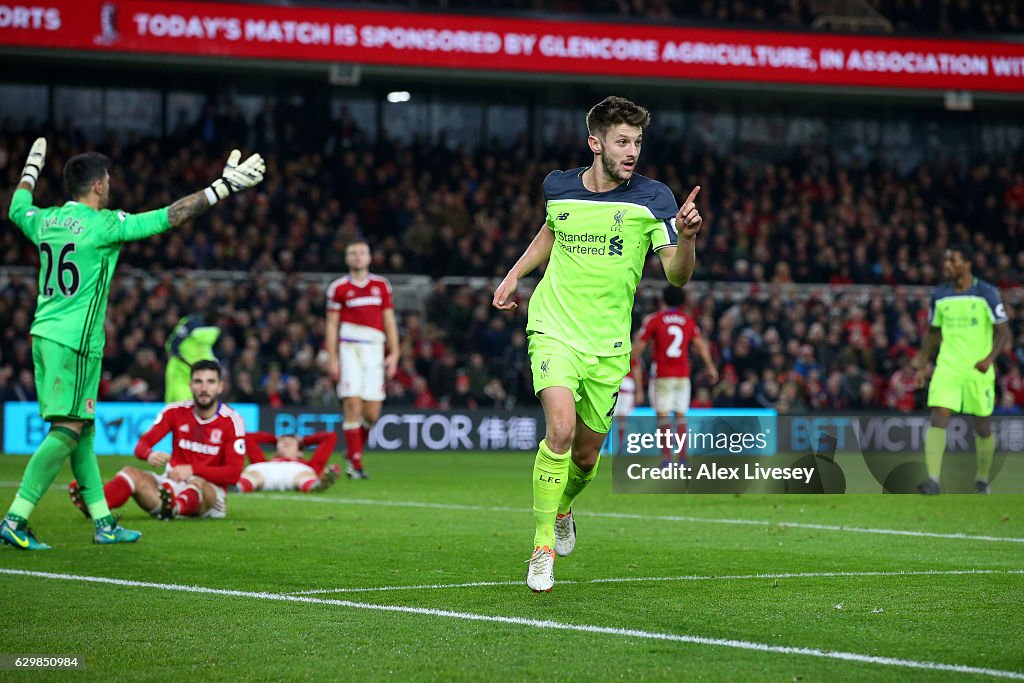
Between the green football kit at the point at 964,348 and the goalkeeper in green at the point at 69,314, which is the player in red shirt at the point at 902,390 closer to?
the green football kit at the point at 964,348

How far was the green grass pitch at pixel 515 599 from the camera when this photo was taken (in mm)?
5359

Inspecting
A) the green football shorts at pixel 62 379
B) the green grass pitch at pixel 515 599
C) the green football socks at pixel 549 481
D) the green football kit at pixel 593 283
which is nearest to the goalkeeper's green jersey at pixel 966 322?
the green grass pitch at pixel 515 599

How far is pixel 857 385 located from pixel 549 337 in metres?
19.5

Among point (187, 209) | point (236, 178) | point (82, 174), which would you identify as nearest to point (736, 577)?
point (236, 178)

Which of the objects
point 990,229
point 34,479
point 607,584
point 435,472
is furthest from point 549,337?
point 990,229

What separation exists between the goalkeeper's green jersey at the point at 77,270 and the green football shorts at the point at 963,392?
8.35m

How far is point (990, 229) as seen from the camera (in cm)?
Result: 3244

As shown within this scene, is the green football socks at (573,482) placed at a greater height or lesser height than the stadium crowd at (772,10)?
lesser

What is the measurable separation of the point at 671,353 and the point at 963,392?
3.99 meters

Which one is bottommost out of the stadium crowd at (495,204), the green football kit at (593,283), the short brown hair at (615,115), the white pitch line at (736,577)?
the white pitch line at (736,577)

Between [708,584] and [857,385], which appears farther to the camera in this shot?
[857,385]

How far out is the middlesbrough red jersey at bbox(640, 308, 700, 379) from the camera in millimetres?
16969

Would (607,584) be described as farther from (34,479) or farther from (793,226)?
(793,226)

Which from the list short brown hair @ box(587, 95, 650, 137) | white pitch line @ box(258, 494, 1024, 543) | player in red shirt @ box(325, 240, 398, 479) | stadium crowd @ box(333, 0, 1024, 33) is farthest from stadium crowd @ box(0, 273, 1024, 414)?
short brown hair @ box(587, 95, 650, 137)
